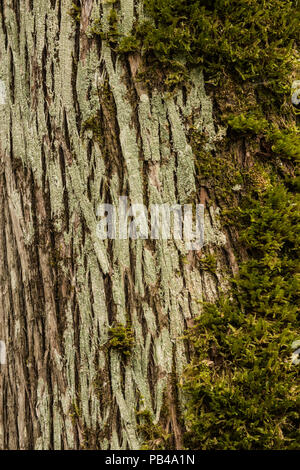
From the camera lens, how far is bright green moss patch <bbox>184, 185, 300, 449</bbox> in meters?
1.72

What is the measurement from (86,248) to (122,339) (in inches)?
17.6

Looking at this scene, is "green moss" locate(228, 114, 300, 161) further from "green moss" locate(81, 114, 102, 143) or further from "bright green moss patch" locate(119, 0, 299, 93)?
"green moss" locate(81, 114, 102, 143)

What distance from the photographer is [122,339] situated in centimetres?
176

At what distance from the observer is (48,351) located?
1.85 metres

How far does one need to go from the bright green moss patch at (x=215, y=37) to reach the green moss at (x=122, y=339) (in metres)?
1.19

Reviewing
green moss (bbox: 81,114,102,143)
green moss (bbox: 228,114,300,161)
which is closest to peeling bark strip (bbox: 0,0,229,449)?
green moss (bbox: 81,114,102,143)

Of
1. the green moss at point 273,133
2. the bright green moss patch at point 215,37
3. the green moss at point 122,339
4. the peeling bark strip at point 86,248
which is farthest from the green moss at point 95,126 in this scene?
the green moss at point 122,339

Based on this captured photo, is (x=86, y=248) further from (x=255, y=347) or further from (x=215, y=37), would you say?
(x=215, y=37)

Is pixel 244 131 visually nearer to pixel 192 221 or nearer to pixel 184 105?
pixel 184 105

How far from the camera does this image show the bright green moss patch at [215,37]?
1827 millimetres

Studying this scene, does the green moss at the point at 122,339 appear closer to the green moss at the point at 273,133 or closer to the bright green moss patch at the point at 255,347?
the bright green moss patch at the point at 255,347

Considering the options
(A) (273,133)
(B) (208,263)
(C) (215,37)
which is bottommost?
(B) (208,263)

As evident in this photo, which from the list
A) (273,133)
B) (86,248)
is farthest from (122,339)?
(273,133)
